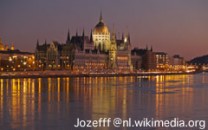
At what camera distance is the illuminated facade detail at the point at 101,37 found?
9388 centimetres

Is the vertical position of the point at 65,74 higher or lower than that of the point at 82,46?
lower

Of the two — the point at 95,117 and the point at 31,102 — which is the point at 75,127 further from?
the point at 31,102

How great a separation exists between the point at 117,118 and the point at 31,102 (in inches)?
267

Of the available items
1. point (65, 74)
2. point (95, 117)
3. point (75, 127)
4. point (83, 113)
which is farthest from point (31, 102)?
point (65, 74)

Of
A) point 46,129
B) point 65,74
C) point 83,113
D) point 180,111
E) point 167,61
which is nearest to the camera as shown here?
point 46,129

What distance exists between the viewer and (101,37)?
93875 mm

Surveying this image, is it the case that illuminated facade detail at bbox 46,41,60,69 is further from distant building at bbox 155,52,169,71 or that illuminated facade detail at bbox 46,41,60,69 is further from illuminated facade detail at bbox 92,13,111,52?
distant building at bbox 155,52,169,71

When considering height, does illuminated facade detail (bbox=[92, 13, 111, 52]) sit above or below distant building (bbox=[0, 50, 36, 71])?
above

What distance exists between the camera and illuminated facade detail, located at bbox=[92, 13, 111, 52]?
93.9 meters

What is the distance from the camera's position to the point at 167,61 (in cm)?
13062

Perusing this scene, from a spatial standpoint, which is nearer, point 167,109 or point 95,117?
point 95,117

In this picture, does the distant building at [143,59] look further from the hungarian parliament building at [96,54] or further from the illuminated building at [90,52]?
the illuminated building at [90,52]

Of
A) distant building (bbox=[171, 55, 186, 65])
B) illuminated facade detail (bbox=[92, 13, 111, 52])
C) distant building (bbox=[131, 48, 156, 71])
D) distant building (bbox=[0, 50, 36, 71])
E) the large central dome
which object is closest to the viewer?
distant building (bbox=[0, 50, 36, 71])

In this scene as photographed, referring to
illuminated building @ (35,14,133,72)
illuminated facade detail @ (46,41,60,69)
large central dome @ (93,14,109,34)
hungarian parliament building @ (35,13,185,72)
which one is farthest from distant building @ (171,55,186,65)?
illuminated facade detail @ (46,41,60,69)
